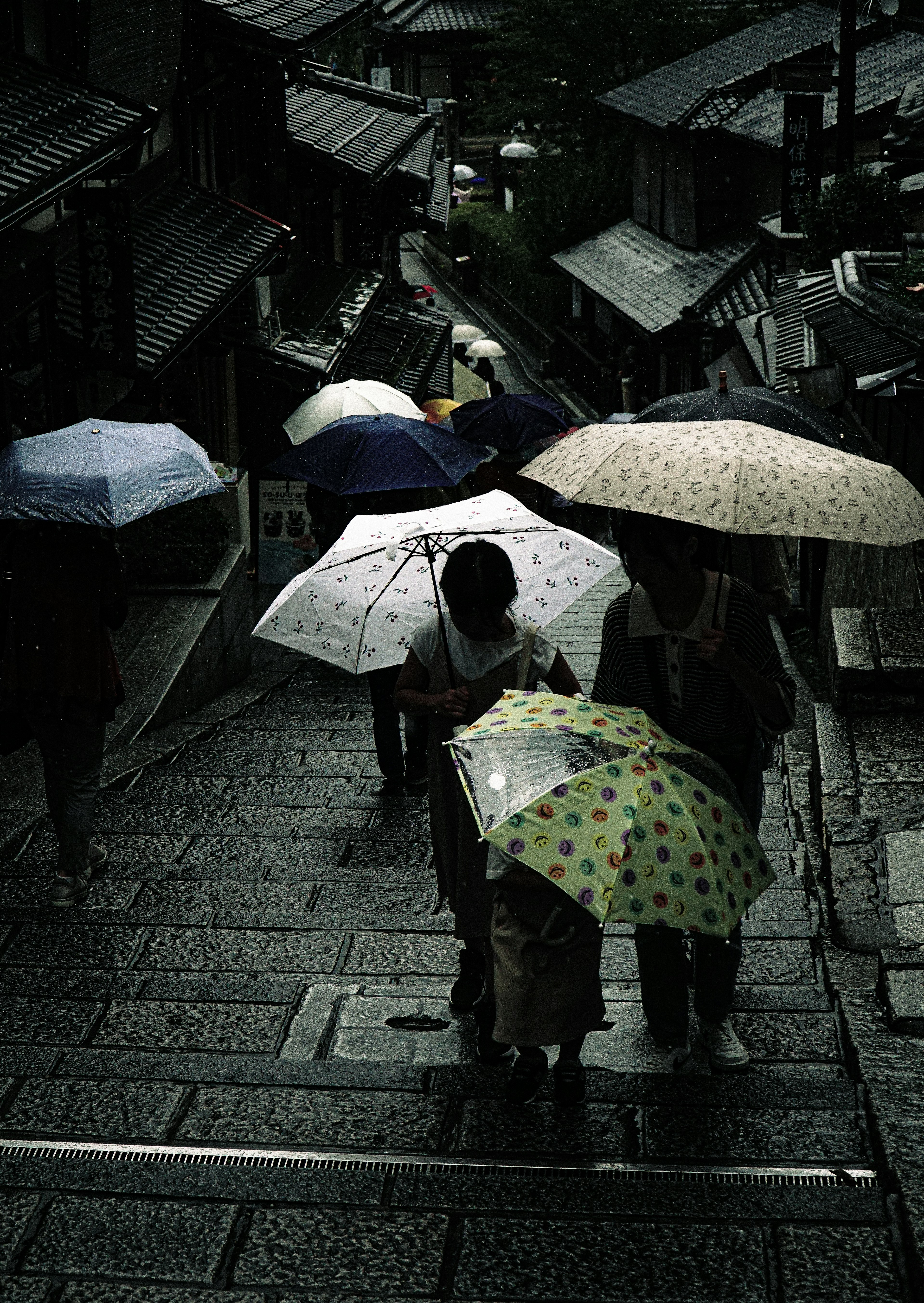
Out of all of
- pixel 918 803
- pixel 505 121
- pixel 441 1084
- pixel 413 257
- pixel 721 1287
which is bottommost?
pixel 413 257

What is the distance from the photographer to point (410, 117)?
94.5 ft

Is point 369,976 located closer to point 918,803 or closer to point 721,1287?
point 721,1287

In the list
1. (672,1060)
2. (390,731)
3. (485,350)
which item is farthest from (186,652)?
(485,350)

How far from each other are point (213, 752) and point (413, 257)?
159 feet

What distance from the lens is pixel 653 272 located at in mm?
30406

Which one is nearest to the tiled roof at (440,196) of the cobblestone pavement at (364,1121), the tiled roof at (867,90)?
the tiled roof at (867,90)

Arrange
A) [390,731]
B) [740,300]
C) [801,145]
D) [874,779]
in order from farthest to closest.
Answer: [740,300] → [801,145] → [390,731] → [874,779]

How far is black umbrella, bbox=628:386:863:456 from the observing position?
6.19 m

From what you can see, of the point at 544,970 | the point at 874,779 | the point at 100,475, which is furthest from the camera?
the point at 874,779

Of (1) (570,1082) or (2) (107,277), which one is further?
(2) (107,277)

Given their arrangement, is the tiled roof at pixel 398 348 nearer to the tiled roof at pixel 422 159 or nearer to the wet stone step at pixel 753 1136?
the tiled roof at pixel 422 159

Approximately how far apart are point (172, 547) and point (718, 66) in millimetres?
23384

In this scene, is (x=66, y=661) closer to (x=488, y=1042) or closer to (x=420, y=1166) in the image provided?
(x=488, y=1042)

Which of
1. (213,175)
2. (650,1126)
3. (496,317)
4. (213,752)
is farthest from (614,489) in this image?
(496,317)
